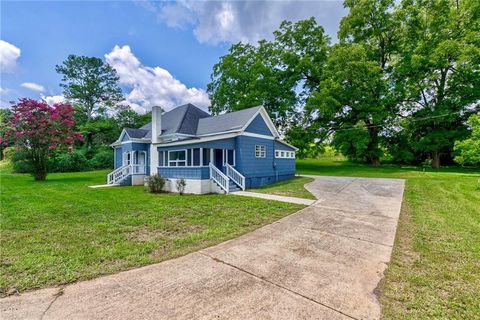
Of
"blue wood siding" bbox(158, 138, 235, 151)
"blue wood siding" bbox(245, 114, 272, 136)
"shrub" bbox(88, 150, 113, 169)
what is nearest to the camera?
"blue wood siding" bbox(158, 138, 235, 151)

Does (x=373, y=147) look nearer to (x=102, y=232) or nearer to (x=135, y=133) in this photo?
(x=135, y=133)

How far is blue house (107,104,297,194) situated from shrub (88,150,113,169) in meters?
12.0

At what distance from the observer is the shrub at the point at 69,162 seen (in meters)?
25.1

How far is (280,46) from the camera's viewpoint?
88.6ft

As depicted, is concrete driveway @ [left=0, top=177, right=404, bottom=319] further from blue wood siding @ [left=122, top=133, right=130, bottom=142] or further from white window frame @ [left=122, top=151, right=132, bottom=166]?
white window frame @ [left=122, top=151, right=132, bottom=166]

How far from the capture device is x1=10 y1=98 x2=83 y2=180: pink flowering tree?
15.3 meters

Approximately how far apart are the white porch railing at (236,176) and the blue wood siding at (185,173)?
1.35 m

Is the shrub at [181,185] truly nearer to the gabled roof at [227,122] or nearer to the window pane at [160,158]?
the window pane at [160,158]

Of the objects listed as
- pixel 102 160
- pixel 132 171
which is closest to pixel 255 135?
pixel 132 171

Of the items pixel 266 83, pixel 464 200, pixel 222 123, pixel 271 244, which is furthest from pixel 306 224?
pixel 266 83

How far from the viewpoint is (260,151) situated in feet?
47.8

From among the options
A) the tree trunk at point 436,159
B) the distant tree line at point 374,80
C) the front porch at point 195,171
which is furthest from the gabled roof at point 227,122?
the tree trunk at point 436,159

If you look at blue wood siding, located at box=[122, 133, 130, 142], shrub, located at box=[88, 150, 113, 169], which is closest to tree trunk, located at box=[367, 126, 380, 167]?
blue wood siding, located at box=[122, 133, 130, 142]

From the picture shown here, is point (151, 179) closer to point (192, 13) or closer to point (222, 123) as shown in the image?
point (222, 123)
